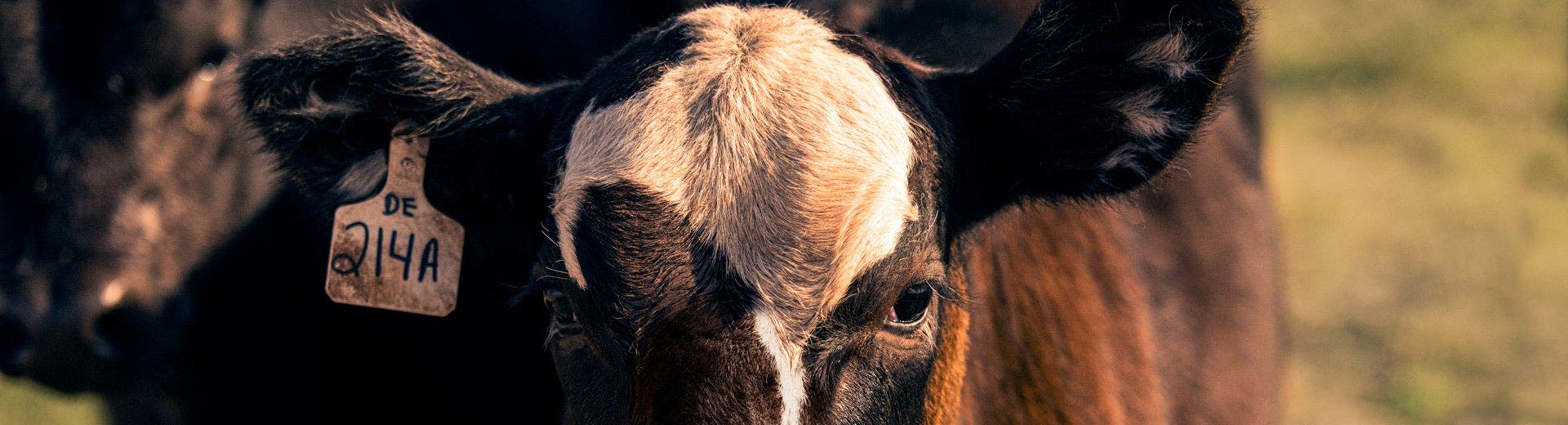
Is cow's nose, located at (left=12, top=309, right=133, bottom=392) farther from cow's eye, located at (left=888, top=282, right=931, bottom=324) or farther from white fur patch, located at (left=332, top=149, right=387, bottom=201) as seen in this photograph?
cow's eye, located at (left=888, top=282, right=931, bottom=324)

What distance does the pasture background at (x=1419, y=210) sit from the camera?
6648 millimetres

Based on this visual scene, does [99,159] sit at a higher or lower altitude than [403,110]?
higher

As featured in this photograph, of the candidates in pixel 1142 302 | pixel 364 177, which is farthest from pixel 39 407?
pixel 1142 302

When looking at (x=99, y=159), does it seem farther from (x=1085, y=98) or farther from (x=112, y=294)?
(x=1085, y=98)

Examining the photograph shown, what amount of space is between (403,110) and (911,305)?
3.35ft

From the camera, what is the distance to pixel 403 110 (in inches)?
90.2

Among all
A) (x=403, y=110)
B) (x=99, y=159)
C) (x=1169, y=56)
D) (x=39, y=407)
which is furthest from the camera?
(x=39, y=407)

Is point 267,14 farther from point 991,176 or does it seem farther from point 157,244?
point 991,176

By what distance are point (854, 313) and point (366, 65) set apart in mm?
1030

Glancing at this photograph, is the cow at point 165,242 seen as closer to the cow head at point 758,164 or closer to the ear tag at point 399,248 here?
the ear tag at point 399,248

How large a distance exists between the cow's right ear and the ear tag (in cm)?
3

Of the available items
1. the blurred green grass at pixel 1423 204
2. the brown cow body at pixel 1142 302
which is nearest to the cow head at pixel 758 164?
the brown cow body at pixel 1142 302

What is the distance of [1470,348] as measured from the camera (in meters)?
7.05

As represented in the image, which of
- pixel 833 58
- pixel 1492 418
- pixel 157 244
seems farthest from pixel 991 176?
pixel 1492 418
